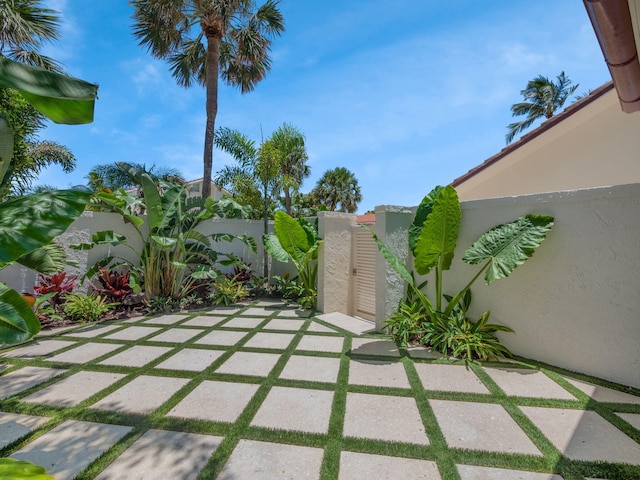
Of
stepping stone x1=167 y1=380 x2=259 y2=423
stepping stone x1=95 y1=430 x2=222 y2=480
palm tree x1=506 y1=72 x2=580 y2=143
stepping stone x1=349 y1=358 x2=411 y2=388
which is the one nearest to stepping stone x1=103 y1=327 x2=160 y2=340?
stepping stone x1=167 y1=380 x2=259 y2=423

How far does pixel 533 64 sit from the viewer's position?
4312mm

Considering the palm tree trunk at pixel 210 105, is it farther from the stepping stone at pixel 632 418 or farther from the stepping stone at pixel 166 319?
the stepping stone at pixel 632 418

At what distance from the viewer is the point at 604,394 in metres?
2.59

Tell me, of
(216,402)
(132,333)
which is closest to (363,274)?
(216,402)

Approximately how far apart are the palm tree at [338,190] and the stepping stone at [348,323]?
65.5 feet

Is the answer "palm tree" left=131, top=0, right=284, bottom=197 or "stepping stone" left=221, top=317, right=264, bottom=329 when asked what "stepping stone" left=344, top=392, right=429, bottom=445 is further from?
"palm tree" left=131, top=0, right=284, bottom=197

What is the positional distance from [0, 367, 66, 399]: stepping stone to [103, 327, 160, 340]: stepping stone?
1094mm

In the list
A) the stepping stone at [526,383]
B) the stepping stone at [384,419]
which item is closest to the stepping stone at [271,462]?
the stepping stone at [384,419]

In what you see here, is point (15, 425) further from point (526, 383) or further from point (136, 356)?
point (526, 383)

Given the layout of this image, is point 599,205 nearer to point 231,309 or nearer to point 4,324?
point 4,324

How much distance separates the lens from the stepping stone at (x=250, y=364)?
3.12m

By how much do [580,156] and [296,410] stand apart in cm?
659

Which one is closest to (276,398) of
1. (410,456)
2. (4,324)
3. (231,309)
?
(410,456)

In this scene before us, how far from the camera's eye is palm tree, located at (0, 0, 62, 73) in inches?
208
